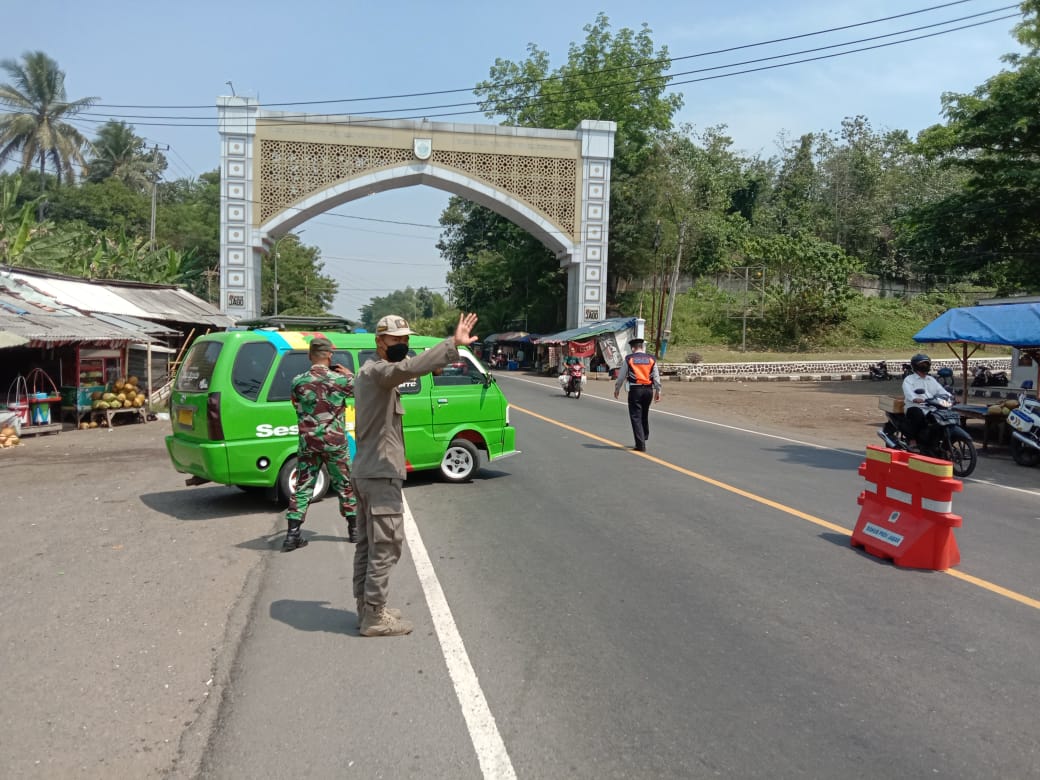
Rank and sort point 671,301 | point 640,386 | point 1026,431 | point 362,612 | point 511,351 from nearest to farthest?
1. point 362,612
2. point 640,386
3. point 1026,431
4. point 671,301
5. point 511,351

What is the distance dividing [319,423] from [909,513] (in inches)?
186

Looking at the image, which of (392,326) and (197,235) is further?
(197,235)

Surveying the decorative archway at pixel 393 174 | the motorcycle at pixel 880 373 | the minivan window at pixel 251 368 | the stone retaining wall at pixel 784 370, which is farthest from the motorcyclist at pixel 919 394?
the decorative archway at pixel 393 174

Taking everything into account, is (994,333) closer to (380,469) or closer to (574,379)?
(574,379)

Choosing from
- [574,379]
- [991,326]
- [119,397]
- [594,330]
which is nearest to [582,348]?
[594,330]

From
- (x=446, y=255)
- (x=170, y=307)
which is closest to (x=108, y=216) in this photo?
(x=446, y=255)

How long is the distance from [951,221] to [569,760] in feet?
94.7

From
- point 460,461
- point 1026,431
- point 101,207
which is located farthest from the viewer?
point 101,207

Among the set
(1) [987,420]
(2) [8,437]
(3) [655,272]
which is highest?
(3) [655,272]

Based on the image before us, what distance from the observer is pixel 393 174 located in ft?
126

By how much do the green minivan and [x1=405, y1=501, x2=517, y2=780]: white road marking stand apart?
2279mm

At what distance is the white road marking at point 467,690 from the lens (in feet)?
10.6

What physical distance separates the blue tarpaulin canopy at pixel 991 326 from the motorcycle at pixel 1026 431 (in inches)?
45.7

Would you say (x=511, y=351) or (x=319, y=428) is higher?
(x=511, y=351)
